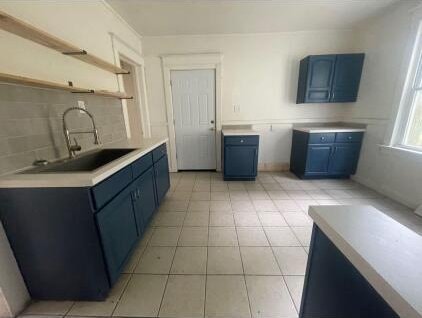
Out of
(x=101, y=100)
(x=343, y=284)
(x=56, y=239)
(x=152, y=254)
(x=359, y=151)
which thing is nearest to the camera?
(x=343, y=284)

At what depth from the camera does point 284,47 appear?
3434 mm

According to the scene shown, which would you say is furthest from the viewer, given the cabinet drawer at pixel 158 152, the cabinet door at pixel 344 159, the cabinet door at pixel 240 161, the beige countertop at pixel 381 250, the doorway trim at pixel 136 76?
the cabinet door at pixel 240 161

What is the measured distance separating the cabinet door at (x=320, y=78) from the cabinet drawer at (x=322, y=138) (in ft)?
2.05

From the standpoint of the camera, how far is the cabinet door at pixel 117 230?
4.15 feet

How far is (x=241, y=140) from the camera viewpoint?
3.33 meters

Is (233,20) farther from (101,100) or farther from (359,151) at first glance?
(359,151)

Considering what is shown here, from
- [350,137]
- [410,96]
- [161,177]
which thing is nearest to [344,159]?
[350,137]

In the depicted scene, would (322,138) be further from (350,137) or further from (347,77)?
(347,77)

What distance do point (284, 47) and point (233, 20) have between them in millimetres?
1130

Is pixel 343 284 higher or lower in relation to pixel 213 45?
lower

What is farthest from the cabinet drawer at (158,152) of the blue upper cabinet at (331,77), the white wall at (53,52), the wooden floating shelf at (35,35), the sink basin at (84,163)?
the blue upper cabinet at (331,77)

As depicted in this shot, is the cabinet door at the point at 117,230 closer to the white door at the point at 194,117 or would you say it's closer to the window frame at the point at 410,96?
the white door at the point at 194,117

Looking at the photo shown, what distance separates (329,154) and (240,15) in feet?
8.50

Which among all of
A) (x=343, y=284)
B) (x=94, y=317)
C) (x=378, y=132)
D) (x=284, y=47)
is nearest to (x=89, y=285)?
(x=94, y=317)
